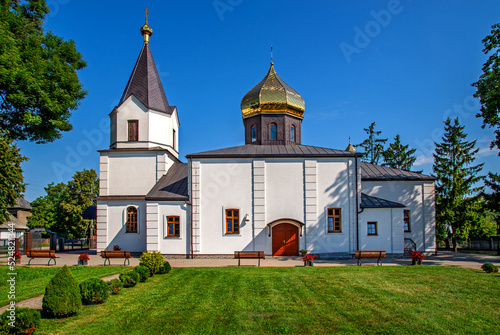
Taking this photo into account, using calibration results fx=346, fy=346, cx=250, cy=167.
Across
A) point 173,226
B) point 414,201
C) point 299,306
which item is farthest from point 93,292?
point 414,201

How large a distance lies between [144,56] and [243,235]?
15.7m

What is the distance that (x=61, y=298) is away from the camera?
8.39 metres

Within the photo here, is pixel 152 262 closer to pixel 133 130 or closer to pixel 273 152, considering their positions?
pixel 273 152

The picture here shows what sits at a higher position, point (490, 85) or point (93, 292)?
point (490, 85)

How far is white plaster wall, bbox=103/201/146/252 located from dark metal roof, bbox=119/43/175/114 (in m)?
7.03

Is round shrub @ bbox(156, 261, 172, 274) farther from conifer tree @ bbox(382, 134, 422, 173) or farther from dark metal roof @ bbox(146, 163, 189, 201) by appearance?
conifer tree @ bbox(382, 134, 422, 173)

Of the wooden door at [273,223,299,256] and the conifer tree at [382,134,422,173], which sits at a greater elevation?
the conifer tree at [382,134,422,173]

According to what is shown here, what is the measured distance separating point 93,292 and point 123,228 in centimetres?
1407

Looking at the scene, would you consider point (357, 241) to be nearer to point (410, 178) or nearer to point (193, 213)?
point (410, 178)

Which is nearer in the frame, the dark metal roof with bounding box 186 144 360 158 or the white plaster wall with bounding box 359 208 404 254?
the white plaster wall with bounding box 359 208 404 254

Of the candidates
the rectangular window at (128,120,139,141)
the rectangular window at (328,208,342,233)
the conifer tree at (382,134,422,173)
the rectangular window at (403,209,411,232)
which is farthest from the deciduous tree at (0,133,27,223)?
the conifer tree at (382,134,422,173)

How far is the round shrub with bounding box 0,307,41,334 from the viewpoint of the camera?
686cm

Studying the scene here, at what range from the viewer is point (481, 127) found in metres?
17.8

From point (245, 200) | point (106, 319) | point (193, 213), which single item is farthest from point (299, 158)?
point (106, 319)
